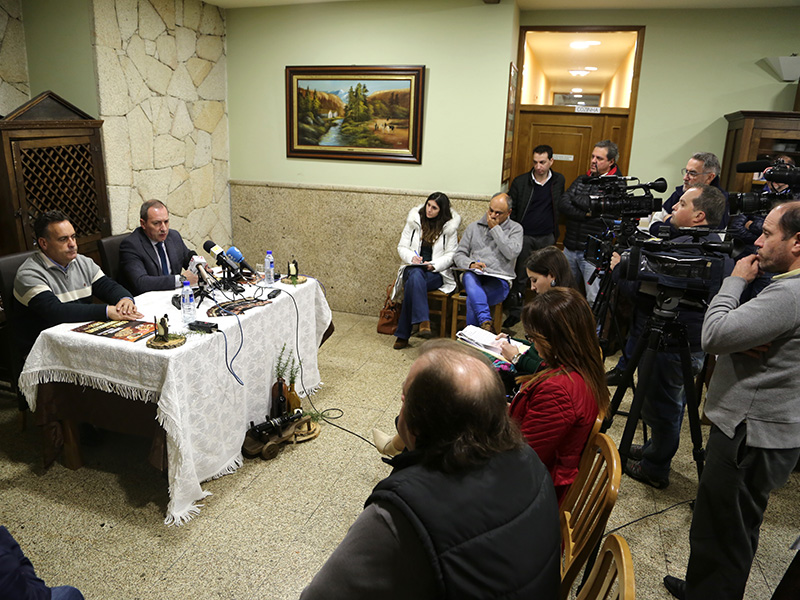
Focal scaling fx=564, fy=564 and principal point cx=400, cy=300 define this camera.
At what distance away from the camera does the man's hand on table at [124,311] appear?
2547mm

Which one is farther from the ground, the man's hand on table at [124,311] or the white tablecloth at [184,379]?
the man's hand on table at [124,311]

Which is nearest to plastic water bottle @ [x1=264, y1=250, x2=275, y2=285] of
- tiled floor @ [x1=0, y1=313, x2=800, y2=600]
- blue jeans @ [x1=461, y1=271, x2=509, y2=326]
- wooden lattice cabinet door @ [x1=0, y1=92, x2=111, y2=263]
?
tiled floor @ [x1=0, y1=313, x2=800, y2=600]

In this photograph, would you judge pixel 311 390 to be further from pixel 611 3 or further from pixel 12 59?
pixel 611 3

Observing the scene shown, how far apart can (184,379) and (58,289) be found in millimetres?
971

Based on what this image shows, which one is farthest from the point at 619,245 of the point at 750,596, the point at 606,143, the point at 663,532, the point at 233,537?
the point at 233,537

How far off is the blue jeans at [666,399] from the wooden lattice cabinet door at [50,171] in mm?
3450

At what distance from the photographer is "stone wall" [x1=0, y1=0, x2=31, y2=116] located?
377 cm

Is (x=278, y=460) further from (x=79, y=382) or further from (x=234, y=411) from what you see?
(x=79, y=382)

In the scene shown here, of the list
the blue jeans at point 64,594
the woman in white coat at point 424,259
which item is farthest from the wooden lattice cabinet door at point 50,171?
the blue jeans at point 64,594

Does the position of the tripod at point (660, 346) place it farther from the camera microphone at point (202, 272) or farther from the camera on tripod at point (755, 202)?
the camera microphone at point (202, 272)

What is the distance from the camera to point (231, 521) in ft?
7.61

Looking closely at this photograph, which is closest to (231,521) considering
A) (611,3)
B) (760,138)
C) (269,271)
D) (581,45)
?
(269,271)

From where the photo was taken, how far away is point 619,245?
255 centimetres

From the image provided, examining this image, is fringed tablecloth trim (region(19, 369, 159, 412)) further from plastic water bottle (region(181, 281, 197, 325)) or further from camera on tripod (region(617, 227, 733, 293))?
camera on tripod (region(617, 227, 733, 293))
